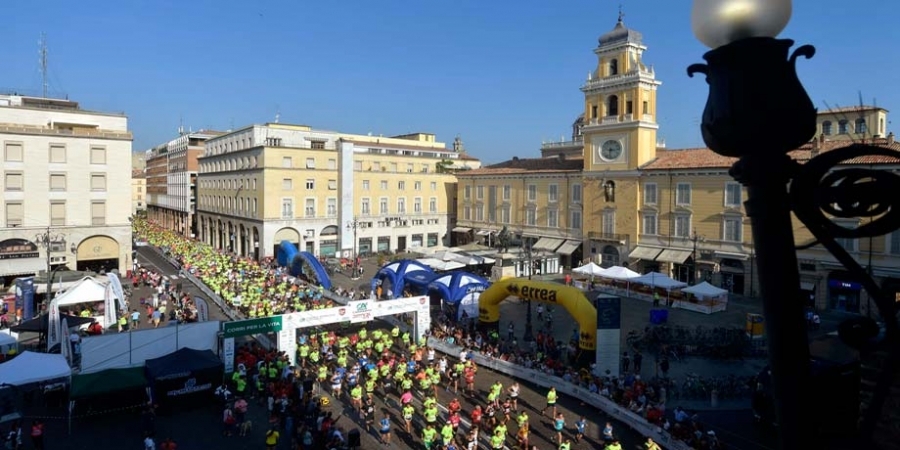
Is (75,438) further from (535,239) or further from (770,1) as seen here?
(535,239)

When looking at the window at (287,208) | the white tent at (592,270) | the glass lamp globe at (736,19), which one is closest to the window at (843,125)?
the glass lamp globe at (736,19)

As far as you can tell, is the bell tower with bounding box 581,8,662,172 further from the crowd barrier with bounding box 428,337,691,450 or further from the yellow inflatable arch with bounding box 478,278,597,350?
the crowd barrier with bounding box 428,337,691,450

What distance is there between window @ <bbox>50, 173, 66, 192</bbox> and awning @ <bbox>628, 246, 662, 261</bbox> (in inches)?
1572

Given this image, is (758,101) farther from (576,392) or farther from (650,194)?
(650,194)

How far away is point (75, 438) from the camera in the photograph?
16.5 meters

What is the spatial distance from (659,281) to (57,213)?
131 ft

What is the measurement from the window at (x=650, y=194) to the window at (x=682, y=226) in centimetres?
222

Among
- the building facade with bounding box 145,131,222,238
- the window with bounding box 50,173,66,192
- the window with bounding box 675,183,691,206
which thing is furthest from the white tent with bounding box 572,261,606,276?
the building facade with bounding box 145,131,222,238

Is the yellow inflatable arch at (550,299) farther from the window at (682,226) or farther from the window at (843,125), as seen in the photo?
the window at (682,226)

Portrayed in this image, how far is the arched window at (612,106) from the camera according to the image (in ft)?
149

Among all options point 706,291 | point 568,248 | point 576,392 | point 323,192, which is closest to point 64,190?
point 323,192

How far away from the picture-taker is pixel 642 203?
141ft

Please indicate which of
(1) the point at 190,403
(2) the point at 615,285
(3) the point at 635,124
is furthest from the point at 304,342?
(3) the point at 635,124

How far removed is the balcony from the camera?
43844 mm
